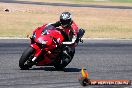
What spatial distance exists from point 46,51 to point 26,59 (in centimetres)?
66

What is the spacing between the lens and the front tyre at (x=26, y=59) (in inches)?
610

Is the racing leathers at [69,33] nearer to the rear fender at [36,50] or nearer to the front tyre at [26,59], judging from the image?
the rear fender at [36,50]

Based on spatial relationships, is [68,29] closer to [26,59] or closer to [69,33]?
[69,33]

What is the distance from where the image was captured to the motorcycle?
51.0ft

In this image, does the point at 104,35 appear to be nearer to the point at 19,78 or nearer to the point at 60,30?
the point at 60,30

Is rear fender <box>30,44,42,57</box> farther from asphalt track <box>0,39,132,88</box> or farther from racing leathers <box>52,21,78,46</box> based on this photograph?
racing leathers <box>52,21,78,46</box>

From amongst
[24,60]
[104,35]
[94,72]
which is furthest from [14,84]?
[104,35]

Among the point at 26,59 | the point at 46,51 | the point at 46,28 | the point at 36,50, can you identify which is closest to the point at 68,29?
the point at 46,28

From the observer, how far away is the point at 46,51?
1576cm

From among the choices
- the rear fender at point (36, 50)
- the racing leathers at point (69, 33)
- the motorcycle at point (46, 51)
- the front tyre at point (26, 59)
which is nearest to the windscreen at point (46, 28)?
the motorcycle at point (46, 51)

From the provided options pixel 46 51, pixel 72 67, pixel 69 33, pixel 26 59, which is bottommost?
pixel 72 67

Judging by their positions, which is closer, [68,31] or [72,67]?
[68,31]

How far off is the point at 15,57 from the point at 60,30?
3.32 m

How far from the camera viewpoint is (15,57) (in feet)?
61.6
